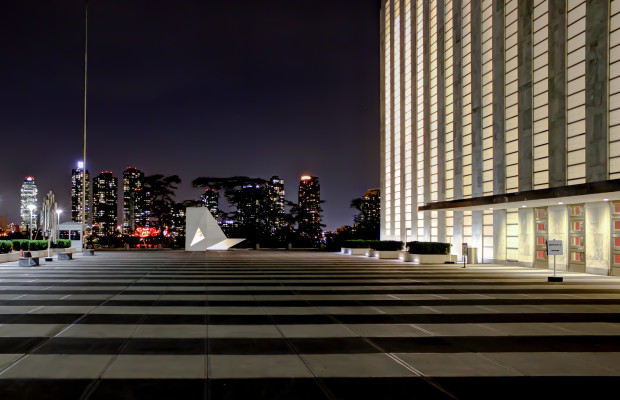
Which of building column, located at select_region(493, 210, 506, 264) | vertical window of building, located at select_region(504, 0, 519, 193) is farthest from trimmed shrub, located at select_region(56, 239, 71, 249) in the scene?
vertical window of building, located at select_region(504, 0, 519, 193)

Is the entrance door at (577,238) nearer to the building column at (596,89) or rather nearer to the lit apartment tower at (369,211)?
the building column at (596,89)

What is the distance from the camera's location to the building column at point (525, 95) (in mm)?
30031

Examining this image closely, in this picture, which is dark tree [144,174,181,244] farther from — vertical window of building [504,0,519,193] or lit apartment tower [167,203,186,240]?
vertical window of building [504,0,519,193]

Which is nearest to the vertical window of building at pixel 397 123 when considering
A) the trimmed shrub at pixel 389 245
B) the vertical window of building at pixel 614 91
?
the trimmed shrub at pixel 389 245

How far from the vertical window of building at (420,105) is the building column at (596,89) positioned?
2080 cm

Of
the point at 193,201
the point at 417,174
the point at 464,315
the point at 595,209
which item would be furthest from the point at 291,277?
the point at 193,201

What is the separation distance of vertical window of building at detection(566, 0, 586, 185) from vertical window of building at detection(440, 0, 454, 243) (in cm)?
1358

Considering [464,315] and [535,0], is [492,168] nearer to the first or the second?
Answer: [535,0]

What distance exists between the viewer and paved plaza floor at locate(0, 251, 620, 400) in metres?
6.45

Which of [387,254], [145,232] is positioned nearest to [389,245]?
[387,254]

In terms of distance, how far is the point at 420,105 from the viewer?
47.2 metres

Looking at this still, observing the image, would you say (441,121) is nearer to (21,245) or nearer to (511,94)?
(511,94)

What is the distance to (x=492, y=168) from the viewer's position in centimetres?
3431

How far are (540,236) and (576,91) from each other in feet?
25.8
